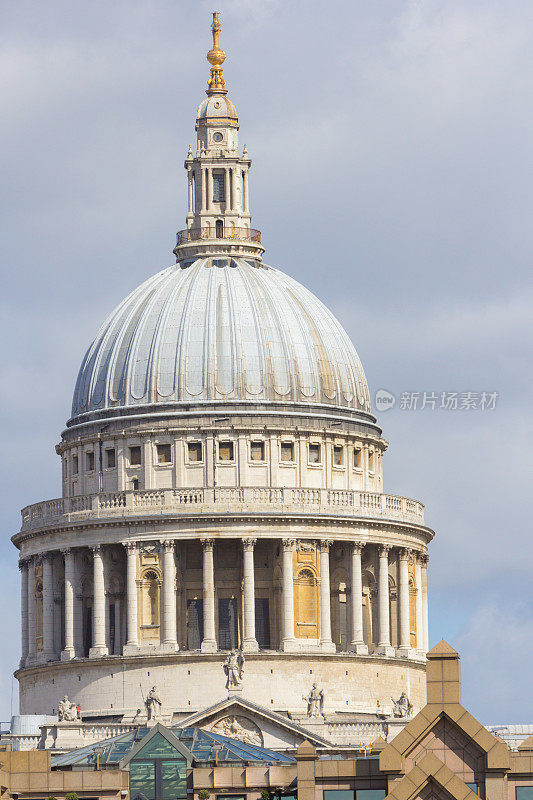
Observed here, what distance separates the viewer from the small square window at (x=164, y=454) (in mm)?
175675

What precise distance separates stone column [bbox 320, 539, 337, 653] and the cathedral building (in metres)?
0.12

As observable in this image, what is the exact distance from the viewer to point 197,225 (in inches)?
7239

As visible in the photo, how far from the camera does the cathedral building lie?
558 ft

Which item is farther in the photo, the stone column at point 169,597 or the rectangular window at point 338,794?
the stone column at point 169,597

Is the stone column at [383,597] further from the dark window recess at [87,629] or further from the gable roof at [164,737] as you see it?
the gable roof at [164,737]

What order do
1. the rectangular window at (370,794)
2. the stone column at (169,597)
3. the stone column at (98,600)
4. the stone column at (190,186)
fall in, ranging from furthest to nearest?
the stone column at (190,186) < the stone column at (98,600) < the stone column at (169,597) < the rectangular window at (370,794)

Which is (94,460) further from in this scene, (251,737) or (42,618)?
(251,737)

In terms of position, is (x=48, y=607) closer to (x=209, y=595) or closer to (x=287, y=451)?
(x=209, y=595)

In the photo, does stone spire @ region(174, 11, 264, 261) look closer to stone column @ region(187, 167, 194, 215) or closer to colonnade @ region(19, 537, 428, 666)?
stone column @ region(187, 167, 194, 215)

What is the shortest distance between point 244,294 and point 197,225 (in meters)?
5.97

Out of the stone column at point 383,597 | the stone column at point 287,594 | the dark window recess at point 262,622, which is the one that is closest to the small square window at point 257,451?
the stone column at point 287,594

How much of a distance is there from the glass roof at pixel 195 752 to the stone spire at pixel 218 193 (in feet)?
181

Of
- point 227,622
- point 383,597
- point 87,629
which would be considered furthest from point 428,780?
point 87,629

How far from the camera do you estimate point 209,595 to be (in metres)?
170
